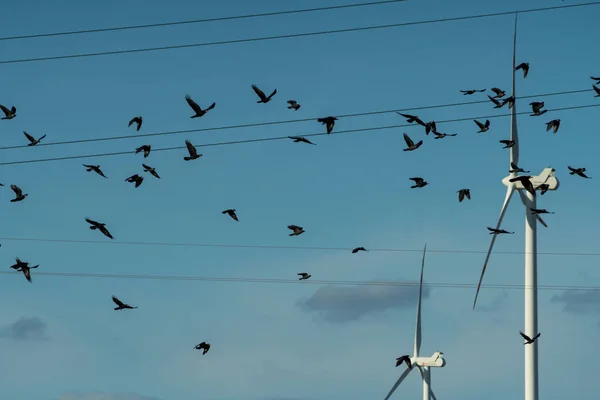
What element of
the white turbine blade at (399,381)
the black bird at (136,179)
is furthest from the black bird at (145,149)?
the white turbine blade at (399,381)

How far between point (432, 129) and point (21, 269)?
74.2ft

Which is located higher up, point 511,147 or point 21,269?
point 511,147

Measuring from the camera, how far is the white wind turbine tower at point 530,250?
278 feet

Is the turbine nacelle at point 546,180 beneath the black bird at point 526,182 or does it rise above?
above

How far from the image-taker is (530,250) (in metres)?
87.2

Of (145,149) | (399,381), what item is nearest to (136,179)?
(145,149)

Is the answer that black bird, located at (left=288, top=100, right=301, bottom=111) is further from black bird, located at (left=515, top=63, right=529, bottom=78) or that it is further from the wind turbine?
the wind turbine

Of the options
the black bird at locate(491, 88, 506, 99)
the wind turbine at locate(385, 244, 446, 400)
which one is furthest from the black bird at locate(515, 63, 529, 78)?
the wind turbine at locate(385, 244, 446, 400)

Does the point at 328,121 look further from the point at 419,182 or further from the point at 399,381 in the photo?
the point at 399,381

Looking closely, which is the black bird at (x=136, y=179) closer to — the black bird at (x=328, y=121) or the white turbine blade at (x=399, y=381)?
the black bird at (x=328, y=121)

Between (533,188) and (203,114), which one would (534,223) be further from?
(203,114)

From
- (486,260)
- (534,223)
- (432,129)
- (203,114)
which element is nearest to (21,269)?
(203,114)

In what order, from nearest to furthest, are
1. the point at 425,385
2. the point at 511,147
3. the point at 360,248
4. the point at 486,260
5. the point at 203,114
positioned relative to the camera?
the point at 203,114 → the point at 360,248 → the point at 486,260 → the point at 511,147 → the point at 425,385

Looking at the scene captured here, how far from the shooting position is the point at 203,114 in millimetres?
66938
